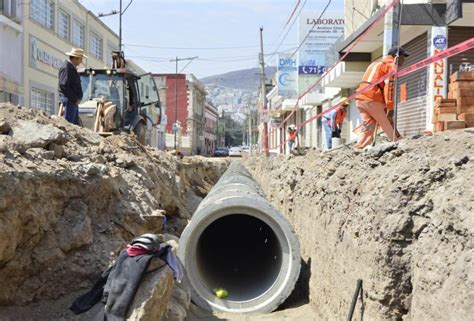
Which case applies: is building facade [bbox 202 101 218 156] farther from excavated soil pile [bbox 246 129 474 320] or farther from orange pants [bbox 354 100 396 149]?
excavated soil pile [bbox 246 129 474 320]

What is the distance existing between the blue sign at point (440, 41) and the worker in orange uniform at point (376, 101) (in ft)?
15.9

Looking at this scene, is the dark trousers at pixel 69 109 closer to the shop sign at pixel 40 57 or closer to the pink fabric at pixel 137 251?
the pink fabric at pixel 137 251

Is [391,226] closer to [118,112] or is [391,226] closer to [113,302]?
[113,302]

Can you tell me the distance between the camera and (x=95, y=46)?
30656mm

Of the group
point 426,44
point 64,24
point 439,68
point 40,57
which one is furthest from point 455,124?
point 64,24


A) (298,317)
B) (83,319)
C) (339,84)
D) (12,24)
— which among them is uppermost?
(12,24)

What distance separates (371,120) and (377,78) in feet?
1.90

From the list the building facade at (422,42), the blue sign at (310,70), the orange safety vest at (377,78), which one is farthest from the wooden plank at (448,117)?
the blue sign at (310,70)

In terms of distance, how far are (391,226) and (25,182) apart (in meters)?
2.93

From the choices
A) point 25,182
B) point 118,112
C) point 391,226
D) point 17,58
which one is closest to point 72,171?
point 25,182

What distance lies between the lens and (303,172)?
8070 millimetres

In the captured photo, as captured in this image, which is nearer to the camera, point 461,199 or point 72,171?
point 461,199

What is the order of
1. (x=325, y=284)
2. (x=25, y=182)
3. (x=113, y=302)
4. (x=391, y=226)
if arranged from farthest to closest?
(x=325, y=284) → (x=25, y=182) → (x=113, y=302) → (x=391, y=226)

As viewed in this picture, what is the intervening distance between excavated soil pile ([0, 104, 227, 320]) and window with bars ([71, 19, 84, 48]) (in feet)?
70.1
